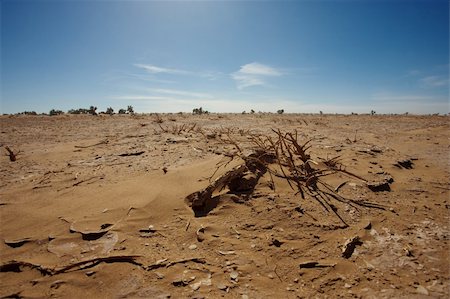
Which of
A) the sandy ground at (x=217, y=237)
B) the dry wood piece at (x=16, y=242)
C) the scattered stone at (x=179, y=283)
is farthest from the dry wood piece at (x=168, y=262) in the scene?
the dry wood piece at (x=16, y=242)

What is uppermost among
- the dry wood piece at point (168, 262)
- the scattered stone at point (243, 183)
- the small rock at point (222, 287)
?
the scattered stone at point (243, 183)

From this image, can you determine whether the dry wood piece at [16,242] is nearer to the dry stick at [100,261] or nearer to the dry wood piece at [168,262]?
the dry stick at [100,261]

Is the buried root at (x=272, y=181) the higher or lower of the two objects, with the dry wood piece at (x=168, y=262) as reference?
higher

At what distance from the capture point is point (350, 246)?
2.16 meters

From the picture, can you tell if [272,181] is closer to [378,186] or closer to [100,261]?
[378,186]

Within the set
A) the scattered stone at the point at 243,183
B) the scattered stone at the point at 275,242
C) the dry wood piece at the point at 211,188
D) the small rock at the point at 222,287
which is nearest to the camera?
the small rock at the point at 222,287

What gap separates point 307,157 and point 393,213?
1378mm

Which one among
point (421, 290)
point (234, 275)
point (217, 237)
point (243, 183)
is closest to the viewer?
point (421, 290)

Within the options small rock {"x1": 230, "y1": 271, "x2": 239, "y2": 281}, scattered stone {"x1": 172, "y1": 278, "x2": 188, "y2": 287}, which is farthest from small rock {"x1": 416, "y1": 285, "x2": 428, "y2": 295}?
scattered stone {"x1": 172, "y1": 278, "x2": 188, "y2": 287}

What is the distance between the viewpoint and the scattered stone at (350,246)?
6.83ft

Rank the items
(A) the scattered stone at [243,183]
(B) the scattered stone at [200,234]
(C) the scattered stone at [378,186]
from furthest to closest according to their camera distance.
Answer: (C) the scattered stone at [378,186]
(A) the scattered stone at [243,183]
(B) the scattered stone at [200,234]

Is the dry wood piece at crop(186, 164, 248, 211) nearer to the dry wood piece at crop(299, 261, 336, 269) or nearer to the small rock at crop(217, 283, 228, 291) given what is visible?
the small rock at crop(217, 283, 228, 291)

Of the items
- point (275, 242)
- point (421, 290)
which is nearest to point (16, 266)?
point (275, 242)

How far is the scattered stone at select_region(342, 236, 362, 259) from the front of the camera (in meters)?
2.08
